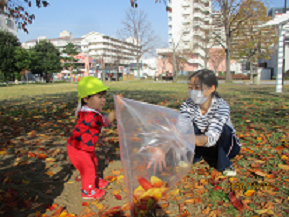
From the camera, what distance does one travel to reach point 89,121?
2.20 meters

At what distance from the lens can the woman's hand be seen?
1716mm

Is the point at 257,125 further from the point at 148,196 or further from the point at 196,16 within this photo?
the point at 196,16

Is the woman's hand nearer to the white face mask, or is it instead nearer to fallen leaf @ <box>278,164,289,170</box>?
the white face mask

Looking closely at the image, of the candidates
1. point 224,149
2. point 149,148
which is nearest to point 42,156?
point 149,148

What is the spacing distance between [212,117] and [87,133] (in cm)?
133

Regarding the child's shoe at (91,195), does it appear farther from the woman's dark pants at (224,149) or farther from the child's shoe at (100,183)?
the woman's dark pants at (224,149)

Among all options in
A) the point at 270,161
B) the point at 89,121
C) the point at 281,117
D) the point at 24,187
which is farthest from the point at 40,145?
the point at 281,117

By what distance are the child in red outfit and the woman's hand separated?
0.69 meters

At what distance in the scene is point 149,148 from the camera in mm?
1719

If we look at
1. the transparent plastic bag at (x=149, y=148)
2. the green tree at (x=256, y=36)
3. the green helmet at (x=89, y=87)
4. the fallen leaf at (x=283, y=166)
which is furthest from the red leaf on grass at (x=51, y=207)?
the green tree at (x=256, y=36)

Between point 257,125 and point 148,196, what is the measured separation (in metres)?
3.64

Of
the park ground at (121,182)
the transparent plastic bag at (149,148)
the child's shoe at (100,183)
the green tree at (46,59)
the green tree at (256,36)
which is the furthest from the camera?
the green tree at (46,59)

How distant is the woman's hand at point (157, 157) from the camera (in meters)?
1.72

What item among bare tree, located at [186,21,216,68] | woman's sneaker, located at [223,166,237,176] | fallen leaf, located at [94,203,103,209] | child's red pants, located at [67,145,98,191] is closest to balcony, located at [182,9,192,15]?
bare tree, located at [186,21,216,68]
